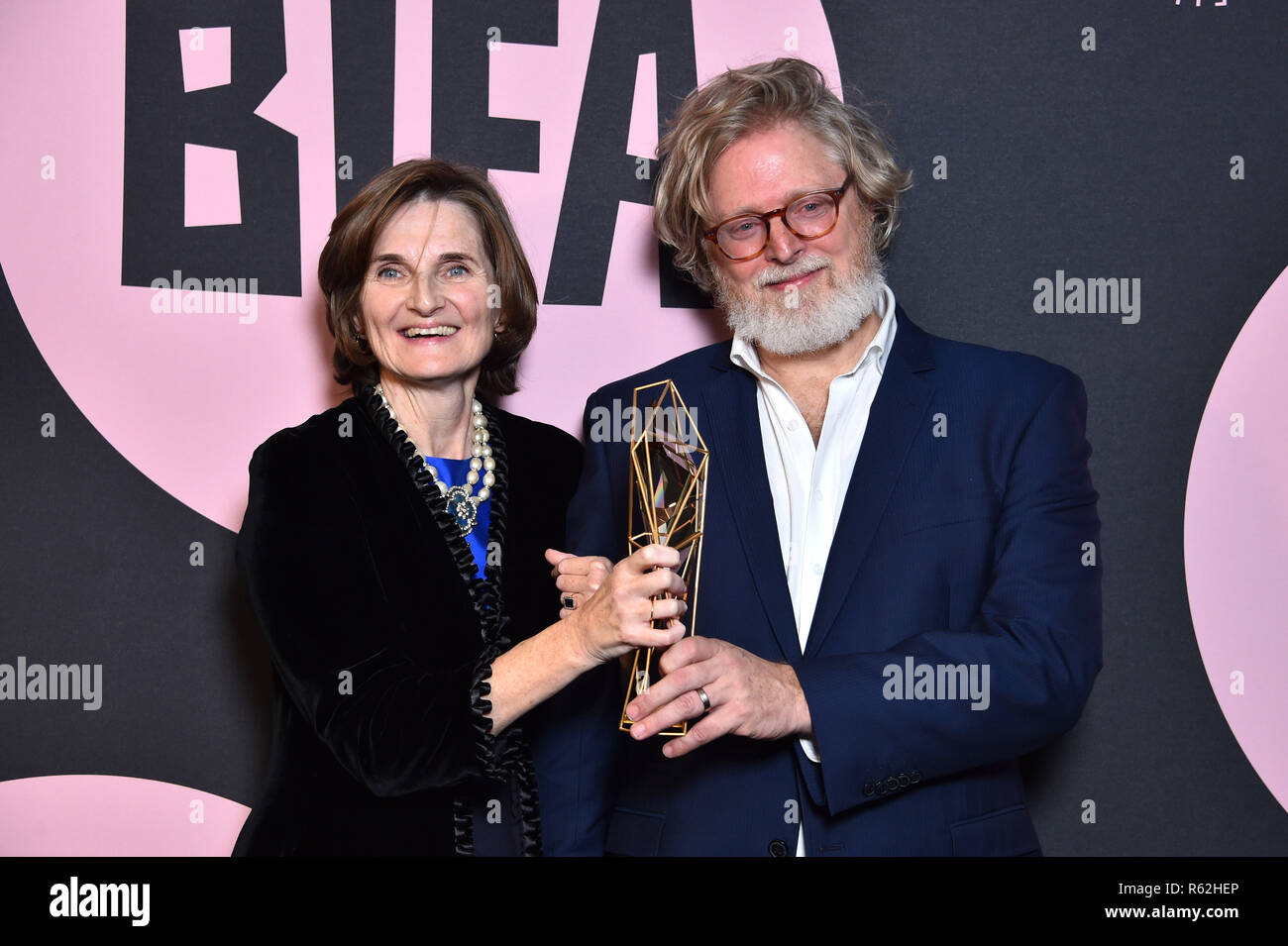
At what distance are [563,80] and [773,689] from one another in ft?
5.85

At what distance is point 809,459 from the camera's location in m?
2.29

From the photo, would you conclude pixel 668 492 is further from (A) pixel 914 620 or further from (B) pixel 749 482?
(A) pixel 914 620

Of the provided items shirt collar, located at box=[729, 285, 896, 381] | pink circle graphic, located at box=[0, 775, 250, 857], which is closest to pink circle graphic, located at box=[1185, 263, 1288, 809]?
shirt collar, located at box=[729, 285, 896, 381]

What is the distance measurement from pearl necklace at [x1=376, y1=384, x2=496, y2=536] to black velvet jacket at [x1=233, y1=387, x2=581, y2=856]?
1.5 inches

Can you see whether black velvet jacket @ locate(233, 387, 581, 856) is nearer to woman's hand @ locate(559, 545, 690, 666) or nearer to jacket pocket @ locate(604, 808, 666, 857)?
jacket pocket @ locate(604, 808, 666, 857)

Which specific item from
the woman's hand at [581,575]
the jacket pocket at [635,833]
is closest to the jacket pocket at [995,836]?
the jacket pocket at [635,833]

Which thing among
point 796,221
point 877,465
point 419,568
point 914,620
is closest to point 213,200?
point 419,568

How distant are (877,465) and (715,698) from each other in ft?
1.96

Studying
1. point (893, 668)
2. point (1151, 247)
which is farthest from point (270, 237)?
point (1151, 247)

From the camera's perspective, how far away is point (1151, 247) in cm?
292

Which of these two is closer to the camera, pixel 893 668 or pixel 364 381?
pixel 893 668
